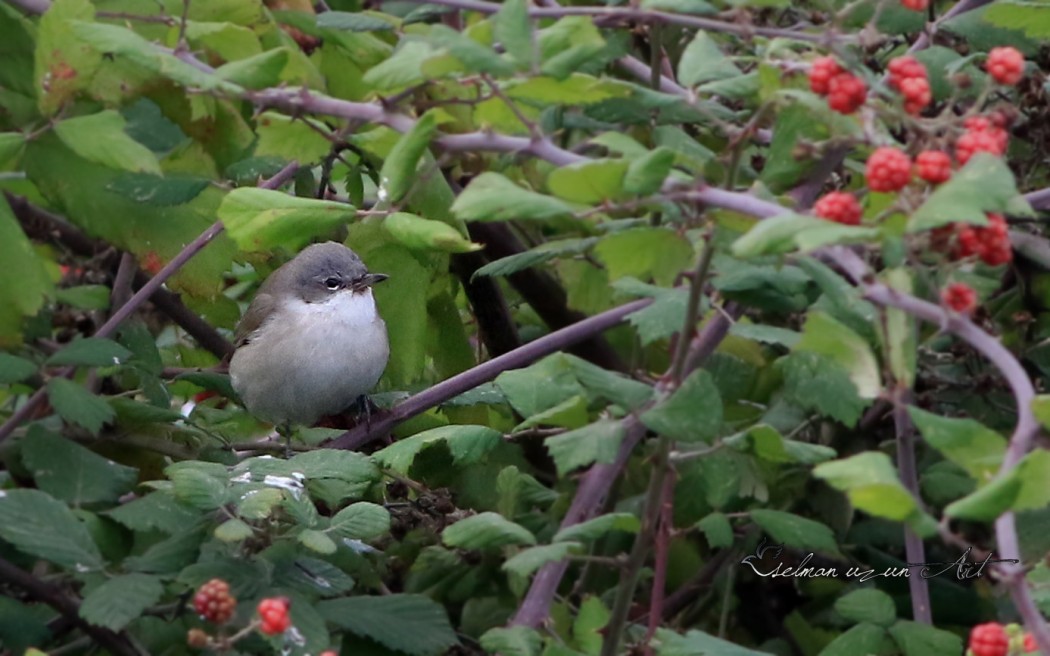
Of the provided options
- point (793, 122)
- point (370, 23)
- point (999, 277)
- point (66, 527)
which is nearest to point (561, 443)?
point (793, 122)

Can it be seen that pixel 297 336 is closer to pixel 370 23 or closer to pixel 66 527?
pixel 370 23

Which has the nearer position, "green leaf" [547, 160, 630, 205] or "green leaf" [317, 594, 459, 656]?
"green leaf" [547, 160, 630, 205]

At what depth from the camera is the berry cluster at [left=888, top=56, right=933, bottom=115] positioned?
6.43ft

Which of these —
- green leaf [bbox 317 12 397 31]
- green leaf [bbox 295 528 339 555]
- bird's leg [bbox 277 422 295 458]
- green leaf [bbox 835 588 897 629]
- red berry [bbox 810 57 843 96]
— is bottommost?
bird's leg [bbox 277 422 295 458]

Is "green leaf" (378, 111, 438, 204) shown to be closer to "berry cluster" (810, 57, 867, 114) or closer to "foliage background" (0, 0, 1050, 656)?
"foliage background" (0, 0, 1050, 656)

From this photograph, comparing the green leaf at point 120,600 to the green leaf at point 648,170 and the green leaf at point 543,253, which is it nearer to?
the green leaf at point 543,253

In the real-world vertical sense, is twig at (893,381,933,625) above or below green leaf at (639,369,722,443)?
below

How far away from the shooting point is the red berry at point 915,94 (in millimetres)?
1958

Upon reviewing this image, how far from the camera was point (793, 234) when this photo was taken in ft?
5.90

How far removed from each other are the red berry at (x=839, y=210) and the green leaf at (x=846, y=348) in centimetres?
19

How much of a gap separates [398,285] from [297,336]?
55.2 inches

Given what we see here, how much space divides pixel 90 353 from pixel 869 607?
68.2 inches

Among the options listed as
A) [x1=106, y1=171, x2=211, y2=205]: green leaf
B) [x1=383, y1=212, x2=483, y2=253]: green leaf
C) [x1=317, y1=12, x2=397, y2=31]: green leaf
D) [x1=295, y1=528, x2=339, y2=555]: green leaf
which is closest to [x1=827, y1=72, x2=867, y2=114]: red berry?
[x1=383, y1=212, x2=483, y2=253]: green leaf

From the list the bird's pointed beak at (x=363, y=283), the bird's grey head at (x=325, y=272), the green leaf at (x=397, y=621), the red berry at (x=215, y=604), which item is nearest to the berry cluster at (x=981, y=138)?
the red berry at (x=215, y=604)
